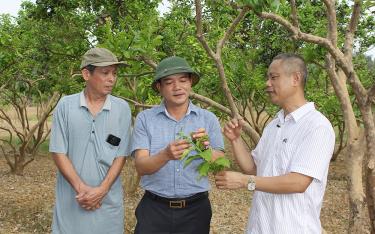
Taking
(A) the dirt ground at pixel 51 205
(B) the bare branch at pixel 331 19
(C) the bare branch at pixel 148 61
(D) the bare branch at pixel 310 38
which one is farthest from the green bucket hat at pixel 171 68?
(A) the dirt ground at pixel 51 205

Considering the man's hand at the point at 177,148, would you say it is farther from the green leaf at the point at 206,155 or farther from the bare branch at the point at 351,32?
the bare branch at the point at 351,32

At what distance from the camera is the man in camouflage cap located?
3.17m

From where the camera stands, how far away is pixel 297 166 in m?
2.45

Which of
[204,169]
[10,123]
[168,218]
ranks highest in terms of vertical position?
[10,123]

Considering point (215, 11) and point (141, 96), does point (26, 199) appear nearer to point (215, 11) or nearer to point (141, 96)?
point (141, 96)

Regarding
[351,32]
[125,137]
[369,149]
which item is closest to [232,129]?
[125,137]

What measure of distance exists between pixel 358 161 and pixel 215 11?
570 centimetres

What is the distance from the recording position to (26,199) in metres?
8.57

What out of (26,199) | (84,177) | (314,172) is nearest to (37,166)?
(26,199)

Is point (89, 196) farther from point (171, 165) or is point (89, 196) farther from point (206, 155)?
point (206, 155)

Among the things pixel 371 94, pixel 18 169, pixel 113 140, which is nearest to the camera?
pixel 113 140

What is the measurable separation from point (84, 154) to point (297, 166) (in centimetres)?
146

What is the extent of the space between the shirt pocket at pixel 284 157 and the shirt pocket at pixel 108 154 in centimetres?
117

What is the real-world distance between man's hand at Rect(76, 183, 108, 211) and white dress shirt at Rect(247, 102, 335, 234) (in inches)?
41.3
